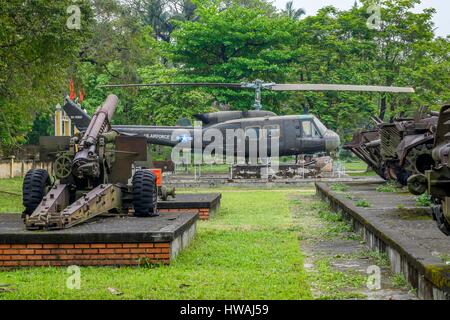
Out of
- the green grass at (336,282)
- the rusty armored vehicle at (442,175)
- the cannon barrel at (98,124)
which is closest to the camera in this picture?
the rusty armored vehicle at (442,175)

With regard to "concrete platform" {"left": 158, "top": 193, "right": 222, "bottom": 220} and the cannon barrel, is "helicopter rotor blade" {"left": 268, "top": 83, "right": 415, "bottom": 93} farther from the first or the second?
the cannon barrel

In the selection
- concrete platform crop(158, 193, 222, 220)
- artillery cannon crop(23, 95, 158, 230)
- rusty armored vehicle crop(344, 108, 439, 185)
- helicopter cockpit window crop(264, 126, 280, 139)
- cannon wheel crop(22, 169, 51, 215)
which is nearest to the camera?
artillery cannon crop(23, 95, 158, 230)

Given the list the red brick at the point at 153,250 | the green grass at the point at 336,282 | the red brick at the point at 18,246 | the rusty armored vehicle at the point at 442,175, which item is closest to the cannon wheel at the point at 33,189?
the red brick at the point at 18,246

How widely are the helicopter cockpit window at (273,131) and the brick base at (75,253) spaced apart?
21.6 m

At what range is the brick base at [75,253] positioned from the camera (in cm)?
988

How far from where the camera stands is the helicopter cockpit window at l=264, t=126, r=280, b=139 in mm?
31234

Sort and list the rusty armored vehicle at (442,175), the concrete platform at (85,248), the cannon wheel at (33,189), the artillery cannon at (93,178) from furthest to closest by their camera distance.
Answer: the cannon wheel at (33,189)
the artillery cannon at (93,178)
the concrete platform at (85,248)
the rusty armored vehicle at (442,175)

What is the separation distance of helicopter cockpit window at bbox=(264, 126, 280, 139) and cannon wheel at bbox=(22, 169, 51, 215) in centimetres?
1885

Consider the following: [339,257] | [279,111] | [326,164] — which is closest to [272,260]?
[339,257]

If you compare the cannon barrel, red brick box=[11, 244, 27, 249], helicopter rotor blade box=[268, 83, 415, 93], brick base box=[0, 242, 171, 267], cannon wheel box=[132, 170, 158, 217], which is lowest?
brick base box=[0, 242, 171, 267]

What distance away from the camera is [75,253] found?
991 centimetres

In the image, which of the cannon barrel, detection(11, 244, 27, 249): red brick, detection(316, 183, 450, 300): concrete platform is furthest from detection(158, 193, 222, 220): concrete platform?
detection(11, 244, 27, 249): red brick

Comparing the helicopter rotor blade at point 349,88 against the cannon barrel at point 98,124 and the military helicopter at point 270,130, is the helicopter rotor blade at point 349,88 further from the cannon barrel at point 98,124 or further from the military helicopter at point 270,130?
the cannon barrel at point 98,124
